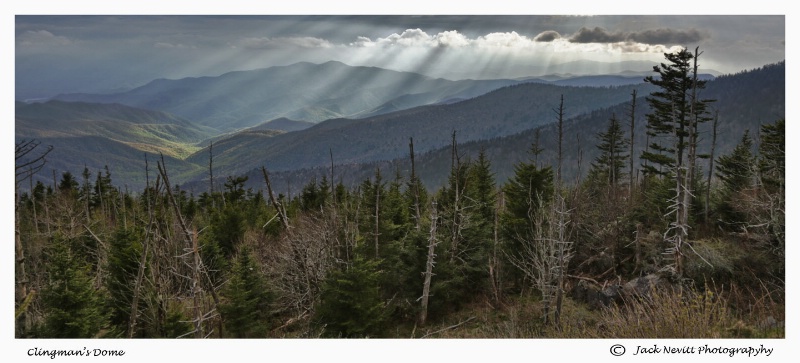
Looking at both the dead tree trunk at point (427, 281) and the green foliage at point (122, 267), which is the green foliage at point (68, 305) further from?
the dead tree trunk at point (427, 281)

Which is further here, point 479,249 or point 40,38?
point 479,249

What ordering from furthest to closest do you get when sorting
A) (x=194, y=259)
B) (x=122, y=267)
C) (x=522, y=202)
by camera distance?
(x=522, y=202) → (x=122, y=267) → (x=194, y=259)

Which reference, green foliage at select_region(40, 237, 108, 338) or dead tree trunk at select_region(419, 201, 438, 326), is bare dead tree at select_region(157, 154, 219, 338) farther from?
dead tree trunk at select_region(419, 201, 438, 326)

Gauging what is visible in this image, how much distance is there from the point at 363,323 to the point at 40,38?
14389 millimetres

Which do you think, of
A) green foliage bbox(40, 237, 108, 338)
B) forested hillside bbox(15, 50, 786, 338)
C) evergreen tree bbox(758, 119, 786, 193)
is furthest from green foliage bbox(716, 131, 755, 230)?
green foliage bbox(40, 237, 108, 338)

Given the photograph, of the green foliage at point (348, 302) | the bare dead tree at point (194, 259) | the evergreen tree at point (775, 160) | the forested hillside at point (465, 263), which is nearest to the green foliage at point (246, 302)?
the forested hillside at point (465, 263)

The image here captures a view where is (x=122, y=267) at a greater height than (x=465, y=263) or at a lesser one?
greater

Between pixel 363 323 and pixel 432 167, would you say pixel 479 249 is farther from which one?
pixel 432 167

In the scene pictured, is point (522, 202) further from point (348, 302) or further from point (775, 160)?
point (348, 302)

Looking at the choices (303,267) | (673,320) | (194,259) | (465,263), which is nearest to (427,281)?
(465,263)
